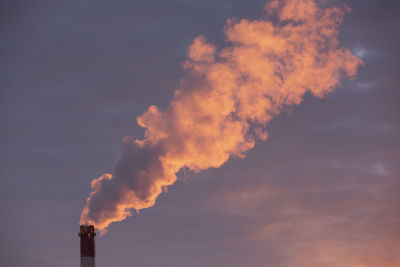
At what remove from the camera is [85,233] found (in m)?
73.6

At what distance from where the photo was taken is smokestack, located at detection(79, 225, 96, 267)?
71.1 meters

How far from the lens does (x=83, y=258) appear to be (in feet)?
233

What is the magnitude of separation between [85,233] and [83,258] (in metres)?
3.43

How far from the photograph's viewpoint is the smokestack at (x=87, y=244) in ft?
233

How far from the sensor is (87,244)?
72.8 m
